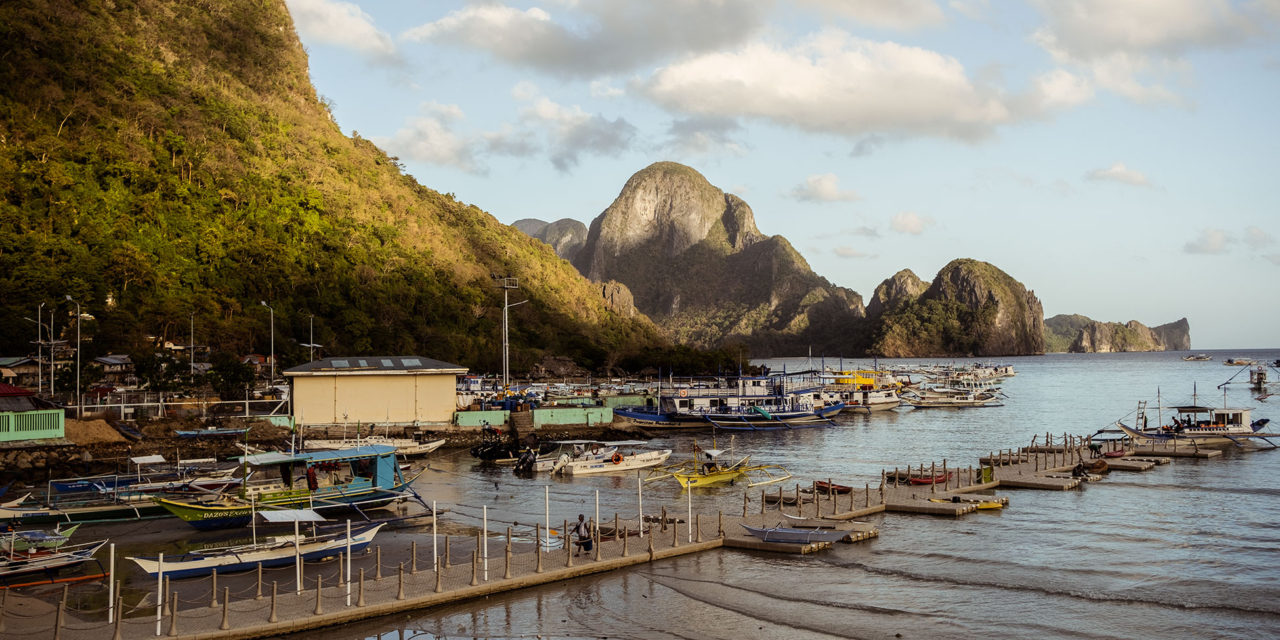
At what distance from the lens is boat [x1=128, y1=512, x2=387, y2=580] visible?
84.6 ft

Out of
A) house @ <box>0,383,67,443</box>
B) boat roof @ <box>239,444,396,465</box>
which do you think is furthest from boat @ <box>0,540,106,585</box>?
house @ <box>0,383,67,443</box>

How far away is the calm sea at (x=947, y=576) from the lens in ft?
75.3

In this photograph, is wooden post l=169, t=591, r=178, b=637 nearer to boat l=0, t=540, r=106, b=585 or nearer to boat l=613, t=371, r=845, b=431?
boat l=0, t=540, r=106, b=585

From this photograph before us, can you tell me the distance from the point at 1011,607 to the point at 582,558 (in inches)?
485

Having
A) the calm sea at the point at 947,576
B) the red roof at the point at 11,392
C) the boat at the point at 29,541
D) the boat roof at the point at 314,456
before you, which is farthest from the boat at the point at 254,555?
the red roof at the point at 11,392

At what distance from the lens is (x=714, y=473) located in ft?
152

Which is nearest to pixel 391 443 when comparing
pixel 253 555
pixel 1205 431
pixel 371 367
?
pixel 371 367

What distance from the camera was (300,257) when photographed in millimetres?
109375

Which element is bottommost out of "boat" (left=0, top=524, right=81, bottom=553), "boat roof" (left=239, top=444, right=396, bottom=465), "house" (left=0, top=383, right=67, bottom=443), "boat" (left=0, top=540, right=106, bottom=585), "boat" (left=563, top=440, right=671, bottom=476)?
"boat" (left=563, top=440, right=671, bottom=476)

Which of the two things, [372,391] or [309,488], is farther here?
[372,391]

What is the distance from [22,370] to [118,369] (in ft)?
20.5

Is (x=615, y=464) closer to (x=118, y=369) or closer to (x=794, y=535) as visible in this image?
(x=794, y=535)

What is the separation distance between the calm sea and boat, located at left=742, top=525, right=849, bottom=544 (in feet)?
1.99

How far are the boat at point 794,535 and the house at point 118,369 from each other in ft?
187
